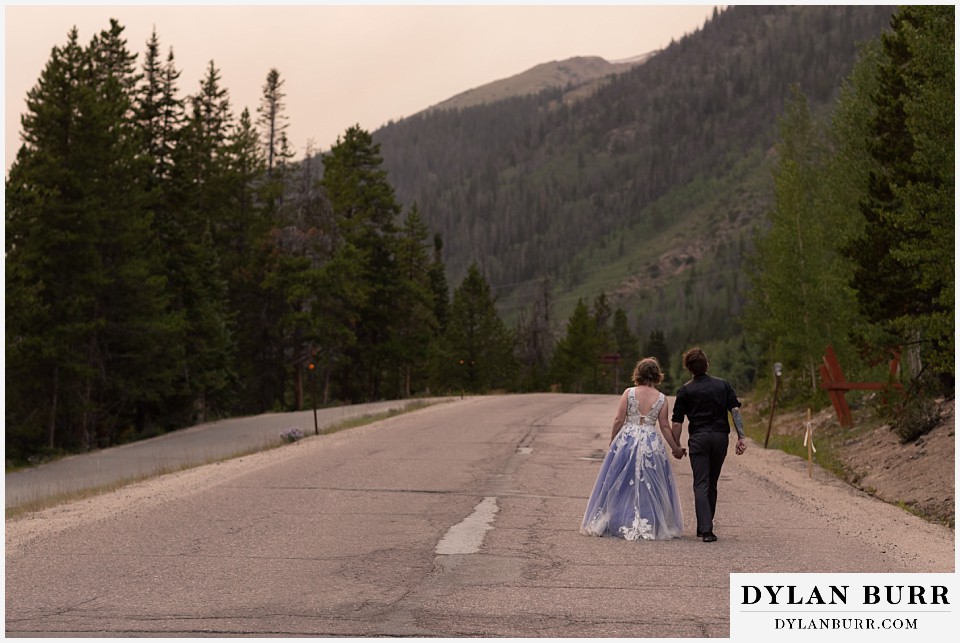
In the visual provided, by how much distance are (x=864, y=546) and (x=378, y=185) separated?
65883 mm

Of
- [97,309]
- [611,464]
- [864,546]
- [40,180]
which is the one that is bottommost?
[864,546]

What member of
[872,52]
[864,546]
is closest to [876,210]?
[872,52]

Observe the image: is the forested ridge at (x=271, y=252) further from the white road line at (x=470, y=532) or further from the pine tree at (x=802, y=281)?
the white road line at (x=470, y=532)

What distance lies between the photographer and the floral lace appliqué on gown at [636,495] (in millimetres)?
11562

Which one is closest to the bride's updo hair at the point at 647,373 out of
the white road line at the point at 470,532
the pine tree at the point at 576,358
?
the white road line at the point at 470,532

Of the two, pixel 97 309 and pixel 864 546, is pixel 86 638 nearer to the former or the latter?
pixel 864 546

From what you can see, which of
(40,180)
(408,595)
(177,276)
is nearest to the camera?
(408,595)

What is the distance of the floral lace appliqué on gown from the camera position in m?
11.6

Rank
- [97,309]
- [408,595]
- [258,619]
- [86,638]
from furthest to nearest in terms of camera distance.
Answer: [97,309] → [408,595] → [258,619] → [86,638]

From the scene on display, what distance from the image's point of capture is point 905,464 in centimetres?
1942

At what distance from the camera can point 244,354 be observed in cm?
6956

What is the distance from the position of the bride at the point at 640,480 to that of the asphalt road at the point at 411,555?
0.29 m

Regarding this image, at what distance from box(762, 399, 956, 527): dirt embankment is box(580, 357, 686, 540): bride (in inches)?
208

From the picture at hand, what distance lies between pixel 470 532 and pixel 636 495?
5.96 ft
